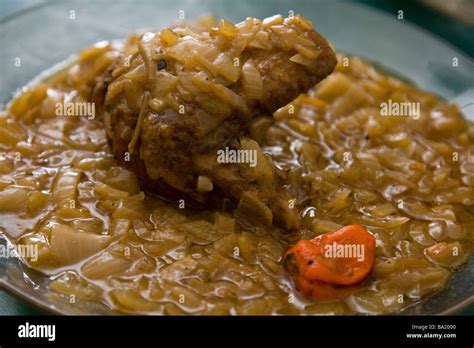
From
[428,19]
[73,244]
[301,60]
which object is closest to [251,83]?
[301,60]

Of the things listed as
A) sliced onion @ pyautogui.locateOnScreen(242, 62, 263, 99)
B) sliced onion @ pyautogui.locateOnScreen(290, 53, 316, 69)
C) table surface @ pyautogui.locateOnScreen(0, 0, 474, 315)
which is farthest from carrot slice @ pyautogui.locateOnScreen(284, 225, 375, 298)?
table surface @ pyautogui.locateOnScreen(0, 0, 474, 315)

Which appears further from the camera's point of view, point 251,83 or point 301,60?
point 301,60

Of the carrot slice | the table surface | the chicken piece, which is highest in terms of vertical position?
the table surface

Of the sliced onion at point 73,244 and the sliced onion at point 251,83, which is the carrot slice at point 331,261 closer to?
the sliced onion at point 251,83

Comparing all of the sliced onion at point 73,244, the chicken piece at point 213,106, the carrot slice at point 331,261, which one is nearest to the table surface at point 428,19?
the chicken piece at point 213,106

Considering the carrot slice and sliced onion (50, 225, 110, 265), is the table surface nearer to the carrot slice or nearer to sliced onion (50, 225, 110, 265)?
sliced onion (50, 225, 110, 265)

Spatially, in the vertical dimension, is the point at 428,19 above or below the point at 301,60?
above

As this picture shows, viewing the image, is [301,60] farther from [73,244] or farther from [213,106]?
[73,244]
